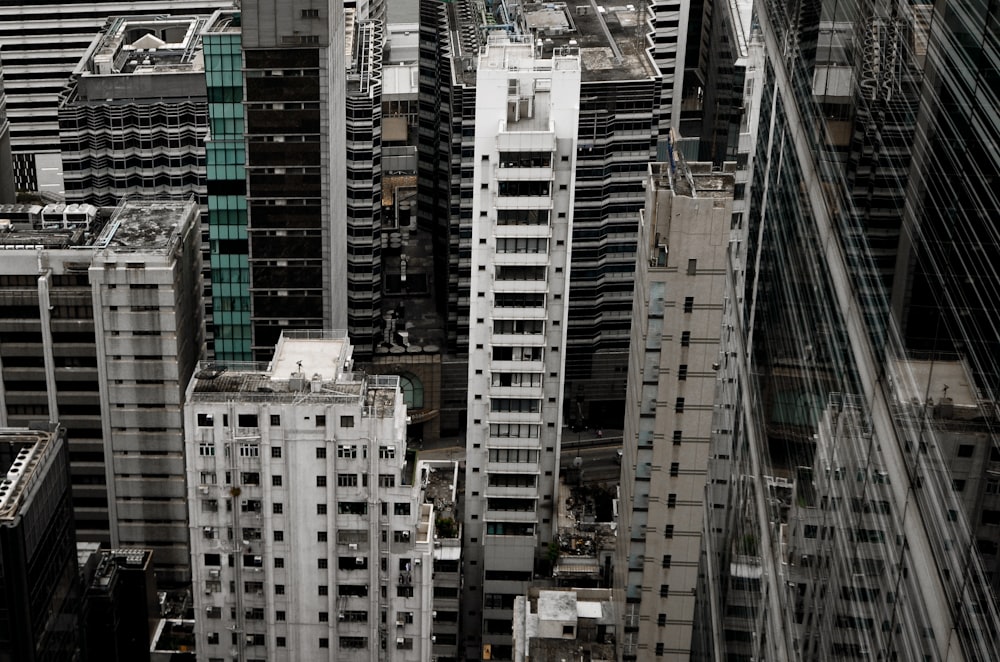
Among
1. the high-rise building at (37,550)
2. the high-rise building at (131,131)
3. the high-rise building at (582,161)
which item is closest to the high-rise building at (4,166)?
the high-rise building at (131,131)

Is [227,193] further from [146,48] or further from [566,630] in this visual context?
[566,630]

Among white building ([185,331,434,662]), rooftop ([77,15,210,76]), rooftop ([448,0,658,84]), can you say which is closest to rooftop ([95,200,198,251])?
white building ([185,331,434,662])

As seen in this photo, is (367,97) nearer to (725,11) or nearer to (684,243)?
(725,11)

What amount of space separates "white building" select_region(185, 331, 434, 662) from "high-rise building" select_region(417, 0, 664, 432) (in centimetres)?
→ 5651

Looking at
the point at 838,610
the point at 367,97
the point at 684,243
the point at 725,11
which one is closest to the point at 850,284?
the point at 838,610

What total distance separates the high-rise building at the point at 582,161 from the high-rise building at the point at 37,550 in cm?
6759

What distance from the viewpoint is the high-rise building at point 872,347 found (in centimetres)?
1348

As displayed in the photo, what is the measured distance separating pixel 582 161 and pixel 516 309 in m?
45.9

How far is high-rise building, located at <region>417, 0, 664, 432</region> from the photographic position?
161125mm

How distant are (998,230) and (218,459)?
92.5 meters

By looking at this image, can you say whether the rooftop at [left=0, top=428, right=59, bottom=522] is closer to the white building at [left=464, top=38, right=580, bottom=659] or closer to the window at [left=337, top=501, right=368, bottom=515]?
the window at [left=337, top=501, right=368, bottom=515]

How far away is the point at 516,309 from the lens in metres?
120

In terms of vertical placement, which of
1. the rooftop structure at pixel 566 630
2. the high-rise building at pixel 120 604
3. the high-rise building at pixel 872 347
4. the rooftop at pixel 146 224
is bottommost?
the high-rise building at pixel 120 604

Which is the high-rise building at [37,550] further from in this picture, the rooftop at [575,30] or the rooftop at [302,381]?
the rooftop at [575,30]
